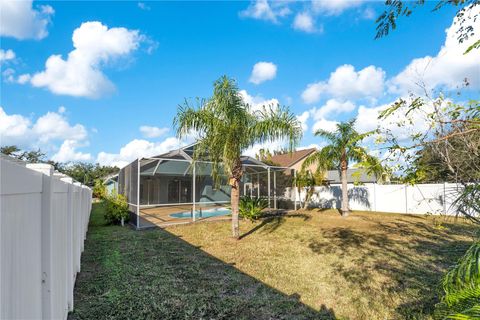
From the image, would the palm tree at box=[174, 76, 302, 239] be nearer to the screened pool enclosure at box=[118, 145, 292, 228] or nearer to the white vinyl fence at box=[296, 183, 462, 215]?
the screened pool enclosure at box=[118, 145, 292, 228]

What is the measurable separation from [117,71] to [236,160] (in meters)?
8.40

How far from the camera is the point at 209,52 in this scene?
42.5 ft

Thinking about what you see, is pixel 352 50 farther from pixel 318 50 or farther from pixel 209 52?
pixel 209 52

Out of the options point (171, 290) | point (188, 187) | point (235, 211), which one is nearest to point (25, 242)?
point (171, 290)

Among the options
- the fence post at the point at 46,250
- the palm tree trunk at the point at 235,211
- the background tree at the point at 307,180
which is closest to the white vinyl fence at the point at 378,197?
the background tree at the point at 307,180

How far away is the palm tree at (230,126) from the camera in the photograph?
8609 mm

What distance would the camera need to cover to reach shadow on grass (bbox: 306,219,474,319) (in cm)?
482

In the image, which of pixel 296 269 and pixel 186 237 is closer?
pixel 296 269

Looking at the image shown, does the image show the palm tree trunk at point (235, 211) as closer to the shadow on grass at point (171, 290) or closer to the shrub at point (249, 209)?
the shadow on grass at point (171, 290)

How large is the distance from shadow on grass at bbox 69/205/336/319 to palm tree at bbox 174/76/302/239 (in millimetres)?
2976

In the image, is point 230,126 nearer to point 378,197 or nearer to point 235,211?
point 235,211

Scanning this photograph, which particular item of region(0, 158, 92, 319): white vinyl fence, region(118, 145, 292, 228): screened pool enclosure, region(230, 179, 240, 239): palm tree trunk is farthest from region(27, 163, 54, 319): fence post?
region(118, 145, 292, 228): screened pool enclosure

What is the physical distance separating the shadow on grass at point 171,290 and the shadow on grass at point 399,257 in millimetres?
1557

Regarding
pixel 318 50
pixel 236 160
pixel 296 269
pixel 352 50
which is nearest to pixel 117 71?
pixel 236 160
